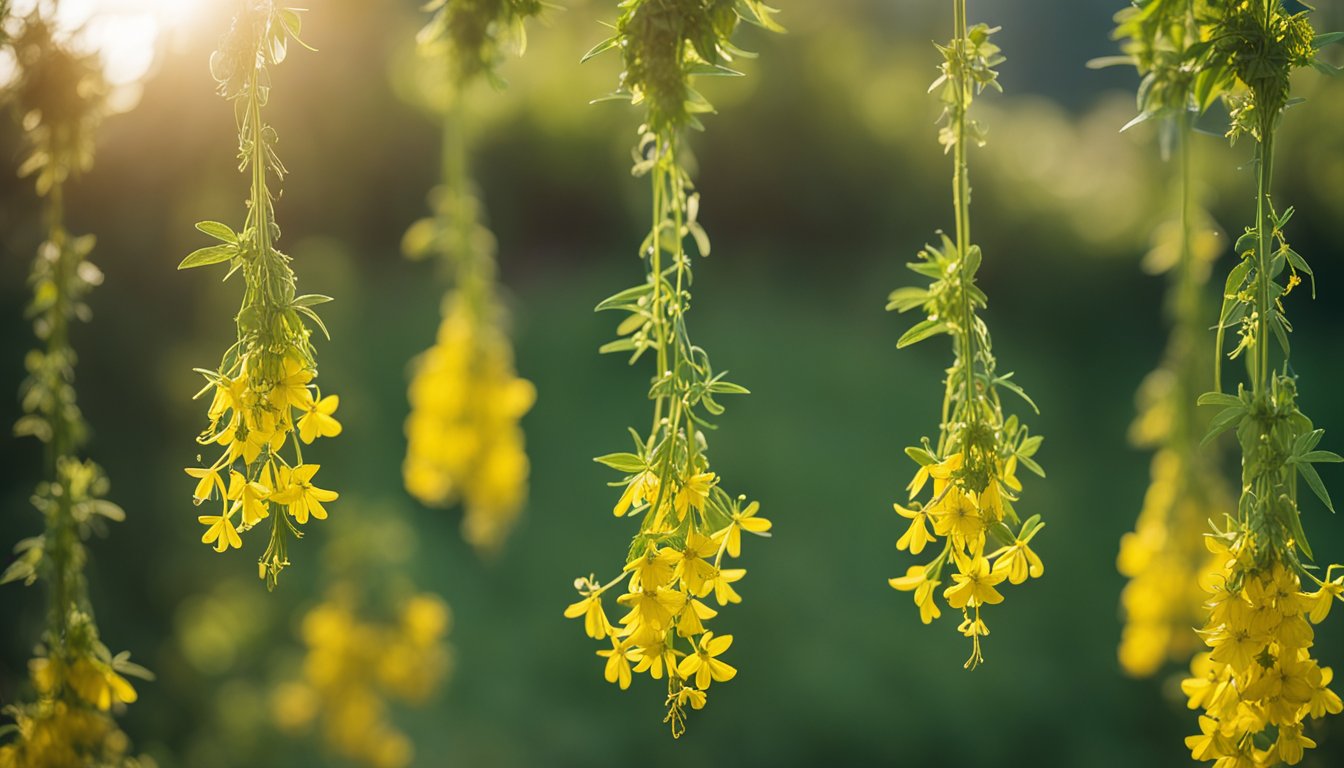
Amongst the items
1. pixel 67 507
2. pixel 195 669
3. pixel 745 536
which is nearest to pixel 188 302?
pixel 195 669

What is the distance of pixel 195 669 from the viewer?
3.52 m

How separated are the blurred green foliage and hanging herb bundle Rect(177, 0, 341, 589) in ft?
6.23

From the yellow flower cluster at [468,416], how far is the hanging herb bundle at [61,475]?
0.77m

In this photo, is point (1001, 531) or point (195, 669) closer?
point (1001, 531)

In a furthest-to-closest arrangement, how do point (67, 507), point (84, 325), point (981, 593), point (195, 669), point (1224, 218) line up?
point (1224, 218) → point (84, 325) → point (195, 669) → point (67, 507) → point (981, 593)

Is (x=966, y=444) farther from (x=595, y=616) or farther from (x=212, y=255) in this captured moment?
(x=212, y=255)

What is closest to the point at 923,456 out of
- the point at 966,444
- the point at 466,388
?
the point at 966,444

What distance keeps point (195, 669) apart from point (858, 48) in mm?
4438

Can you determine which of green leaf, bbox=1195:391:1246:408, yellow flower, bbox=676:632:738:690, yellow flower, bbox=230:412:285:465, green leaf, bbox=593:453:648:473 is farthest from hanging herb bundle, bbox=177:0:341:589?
green leaf, bbox=1195:391:1246:408

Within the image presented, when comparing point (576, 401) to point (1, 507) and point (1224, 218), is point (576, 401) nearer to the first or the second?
point (1, 507)

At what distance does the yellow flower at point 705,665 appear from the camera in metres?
1.02

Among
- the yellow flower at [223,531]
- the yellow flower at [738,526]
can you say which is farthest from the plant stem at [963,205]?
the yellow flower at [223,531]

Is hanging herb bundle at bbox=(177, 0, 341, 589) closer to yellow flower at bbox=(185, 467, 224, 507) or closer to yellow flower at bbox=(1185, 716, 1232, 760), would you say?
yellow flower at bbox=(185, 467, 224, 507)

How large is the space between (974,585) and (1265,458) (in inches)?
12.3
